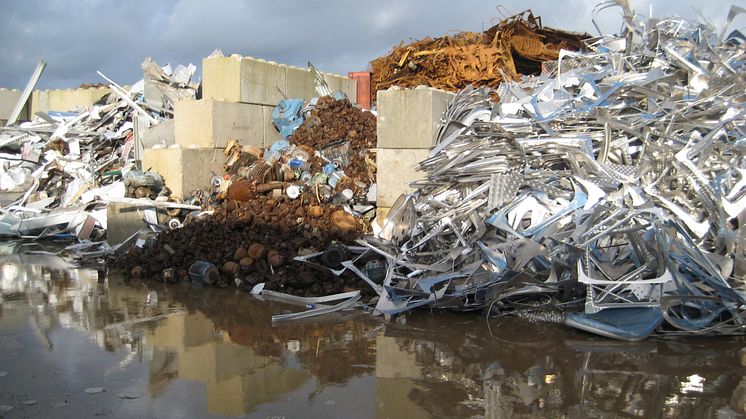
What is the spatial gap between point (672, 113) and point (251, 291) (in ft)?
15.4

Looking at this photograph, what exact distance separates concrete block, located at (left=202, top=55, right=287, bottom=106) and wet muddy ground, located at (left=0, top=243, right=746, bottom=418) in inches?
210

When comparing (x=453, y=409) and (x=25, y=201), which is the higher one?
(x=25, y=201)

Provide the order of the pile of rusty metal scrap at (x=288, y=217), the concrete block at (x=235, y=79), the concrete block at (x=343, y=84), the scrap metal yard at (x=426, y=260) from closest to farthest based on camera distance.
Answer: the scrap metal yard at (x=426, y=260) → the pile of rusty metal scrap at (x=288, y=217) → the concrete block at (x=235, y=79) → the concrete block at (x=343, y=84)

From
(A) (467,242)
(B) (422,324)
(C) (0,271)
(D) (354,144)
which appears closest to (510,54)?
(D) (354,144)

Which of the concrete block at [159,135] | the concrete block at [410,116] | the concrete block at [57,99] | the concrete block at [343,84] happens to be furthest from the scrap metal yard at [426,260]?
the concrete block at [57,99]

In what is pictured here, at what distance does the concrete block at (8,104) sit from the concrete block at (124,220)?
1062 centimetres

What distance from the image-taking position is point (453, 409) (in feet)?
12.4

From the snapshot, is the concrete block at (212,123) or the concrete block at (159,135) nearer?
the concrete block at (212,123)

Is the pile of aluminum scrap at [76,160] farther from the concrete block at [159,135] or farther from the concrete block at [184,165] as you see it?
the concrete block at [184,165]

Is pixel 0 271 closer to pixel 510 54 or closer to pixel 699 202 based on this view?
pixel 699 202

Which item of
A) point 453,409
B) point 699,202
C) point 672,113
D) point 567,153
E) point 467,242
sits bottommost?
point 453,409

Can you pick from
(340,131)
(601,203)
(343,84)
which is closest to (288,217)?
(340,131)

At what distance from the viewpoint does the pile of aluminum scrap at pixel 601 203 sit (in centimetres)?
503

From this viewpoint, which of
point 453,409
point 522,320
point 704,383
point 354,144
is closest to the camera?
point 453,409
